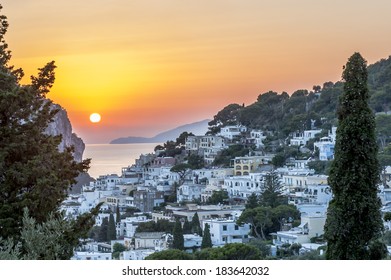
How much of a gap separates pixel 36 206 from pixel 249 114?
3081cm

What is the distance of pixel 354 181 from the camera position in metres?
5.36

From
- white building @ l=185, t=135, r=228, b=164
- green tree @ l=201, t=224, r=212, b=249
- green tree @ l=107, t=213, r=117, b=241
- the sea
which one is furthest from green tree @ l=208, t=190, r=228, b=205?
green tree @ l=201, t=224, r=212, b=249

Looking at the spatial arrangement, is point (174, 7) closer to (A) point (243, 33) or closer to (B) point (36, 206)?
(A) point (243, 33)

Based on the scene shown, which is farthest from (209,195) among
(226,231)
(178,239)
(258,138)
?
(178,239)

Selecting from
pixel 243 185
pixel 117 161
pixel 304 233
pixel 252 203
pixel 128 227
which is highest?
pixel 117 161

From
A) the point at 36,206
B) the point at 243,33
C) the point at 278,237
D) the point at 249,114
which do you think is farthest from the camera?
the point at 249,114

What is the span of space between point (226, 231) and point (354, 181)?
47.8 ft

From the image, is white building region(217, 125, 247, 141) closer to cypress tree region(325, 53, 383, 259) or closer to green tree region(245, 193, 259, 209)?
green tree region(245, 193, 259, 209)

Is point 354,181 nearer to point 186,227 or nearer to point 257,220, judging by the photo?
point 257,220

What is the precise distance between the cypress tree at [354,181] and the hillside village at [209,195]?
836cm

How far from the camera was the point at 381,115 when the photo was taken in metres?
27.8

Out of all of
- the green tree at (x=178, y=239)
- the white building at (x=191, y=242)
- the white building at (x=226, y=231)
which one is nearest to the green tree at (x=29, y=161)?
the green tree at (x=178, y=239)

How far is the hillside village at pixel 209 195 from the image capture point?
1847cm

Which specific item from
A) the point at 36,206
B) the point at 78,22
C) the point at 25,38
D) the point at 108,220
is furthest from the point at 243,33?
the point at 108,220
